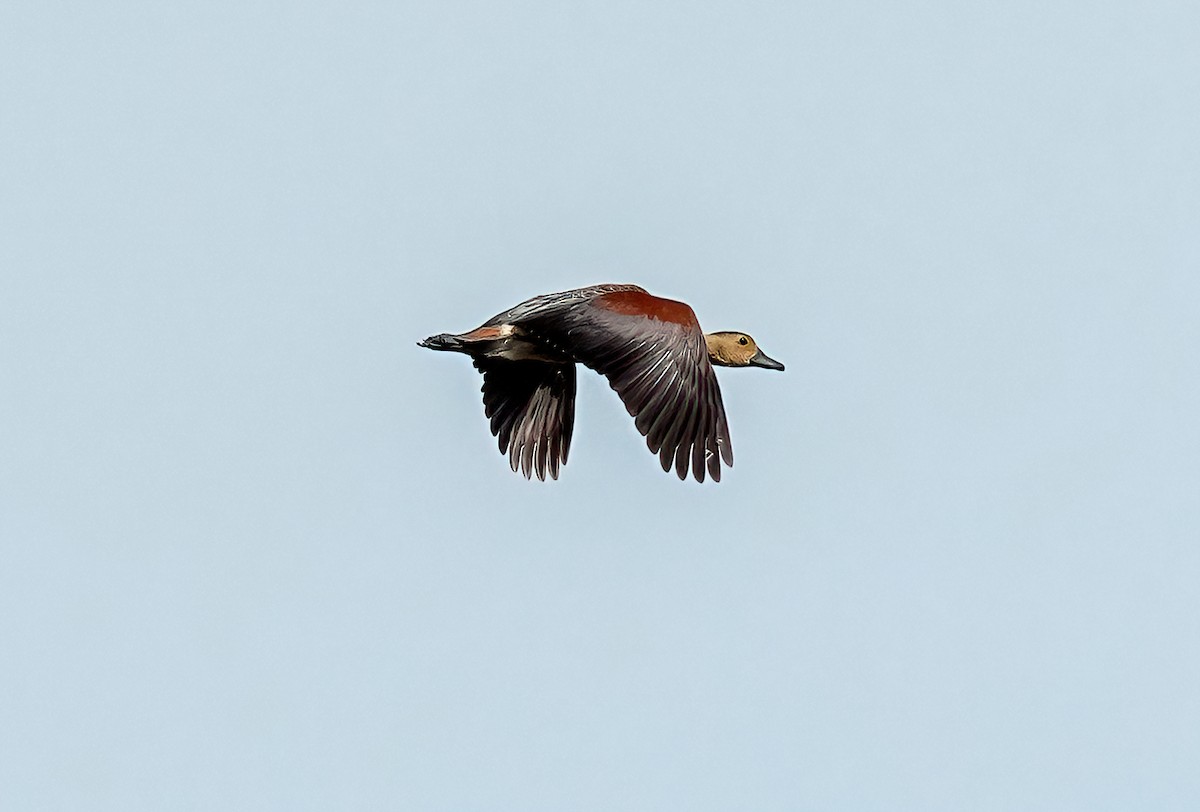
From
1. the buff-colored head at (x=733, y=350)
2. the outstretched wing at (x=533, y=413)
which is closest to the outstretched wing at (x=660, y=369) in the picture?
the buff-colored head at (x=733, y=350)

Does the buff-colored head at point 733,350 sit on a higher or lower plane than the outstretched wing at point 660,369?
higher

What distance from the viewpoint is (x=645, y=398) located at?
735 inches

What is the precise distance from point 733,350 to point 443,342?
3386 mm

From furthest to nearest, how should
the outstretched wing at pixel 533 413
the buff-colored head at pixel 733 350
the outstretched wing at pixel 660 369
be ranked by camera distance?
the outstretched wing at pixel 533 413 < the buff-colored head at pixel 733 350 < the outstretched wing at pixel 660 369

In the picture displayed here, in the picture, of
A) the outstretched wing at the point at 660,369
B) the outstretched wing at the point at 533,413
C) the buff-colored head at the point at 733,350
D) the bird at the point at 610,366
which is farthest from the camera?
the outstretched wing at the point at 533,413

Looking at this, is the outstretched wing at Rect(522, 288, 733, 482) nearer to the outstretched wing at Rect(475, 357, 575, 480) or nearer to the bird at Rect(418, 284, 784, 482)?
the bird at Rect(418, 284, 784, 482)

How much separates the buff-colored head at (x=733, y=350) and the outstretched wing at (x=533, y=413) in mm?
1593

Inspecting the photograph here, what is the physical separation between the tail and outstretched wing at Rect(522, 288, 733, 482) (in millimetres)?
1232

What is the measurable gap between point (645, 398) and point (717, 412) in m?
0.67

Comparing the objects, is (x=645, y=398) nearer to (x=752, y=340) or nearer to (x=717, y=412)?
(x=717, y=412)

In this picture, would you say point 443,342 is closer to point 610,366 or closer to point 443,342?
point 443,342

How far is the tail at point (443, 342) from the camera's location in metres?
20.4

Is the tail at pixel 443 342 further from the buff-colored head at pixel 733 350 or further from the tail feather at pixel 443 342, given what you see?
the buff-colored head at pixel 733 350

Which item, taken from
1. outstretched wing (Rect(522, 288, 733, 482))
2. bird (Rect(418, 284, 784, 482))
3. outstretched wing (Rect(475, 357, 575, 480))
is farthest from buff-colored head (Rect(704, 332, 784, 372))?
outstretched wing (Rect(522, 288, 733, 482))
